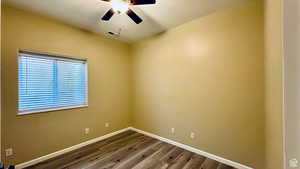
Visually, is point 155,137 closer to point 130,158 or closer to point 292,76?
point 130,158

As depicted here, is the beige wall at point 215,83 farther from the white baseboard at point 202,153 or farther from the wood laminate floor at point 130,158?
the wood laminate floor at point 130,158

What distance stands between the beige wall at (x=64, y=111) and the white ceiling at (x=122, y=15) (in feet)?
0.86

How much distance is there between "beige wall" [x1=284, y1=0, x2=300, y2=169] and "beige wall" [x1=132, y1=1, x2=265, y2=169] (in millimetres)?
962

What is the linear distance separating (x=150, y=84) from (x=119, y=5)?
201 cm

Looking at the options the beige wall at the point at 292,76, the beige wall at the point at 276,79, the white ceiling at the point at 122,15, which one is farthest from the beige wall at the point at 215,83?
the beige wall at the point at 292,76

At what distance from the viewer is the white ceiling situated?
2.07 metres

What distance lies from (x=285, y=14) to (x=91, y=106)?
3411 mm

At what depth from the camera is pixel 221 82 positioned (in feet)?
7.57

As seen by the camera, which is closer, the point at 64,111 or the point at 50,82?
the point at 50,82

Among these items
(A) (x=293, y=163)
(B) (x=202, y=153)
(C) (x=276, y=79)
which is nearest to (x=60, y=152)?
(B) (x=202, y=153)

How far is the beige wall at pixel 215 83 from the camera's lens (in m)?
1.99

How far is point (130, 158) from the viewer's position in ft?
8.07

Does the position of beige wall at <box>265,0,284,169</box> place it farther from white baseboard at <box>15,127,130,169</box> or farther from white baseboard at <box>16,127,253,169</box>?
white baseboard at <box>15,127,130,169</box>

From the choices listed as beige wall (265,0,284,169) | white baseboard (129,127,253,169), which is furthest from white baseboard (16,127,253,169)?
beige wall (265,0,284,169)
